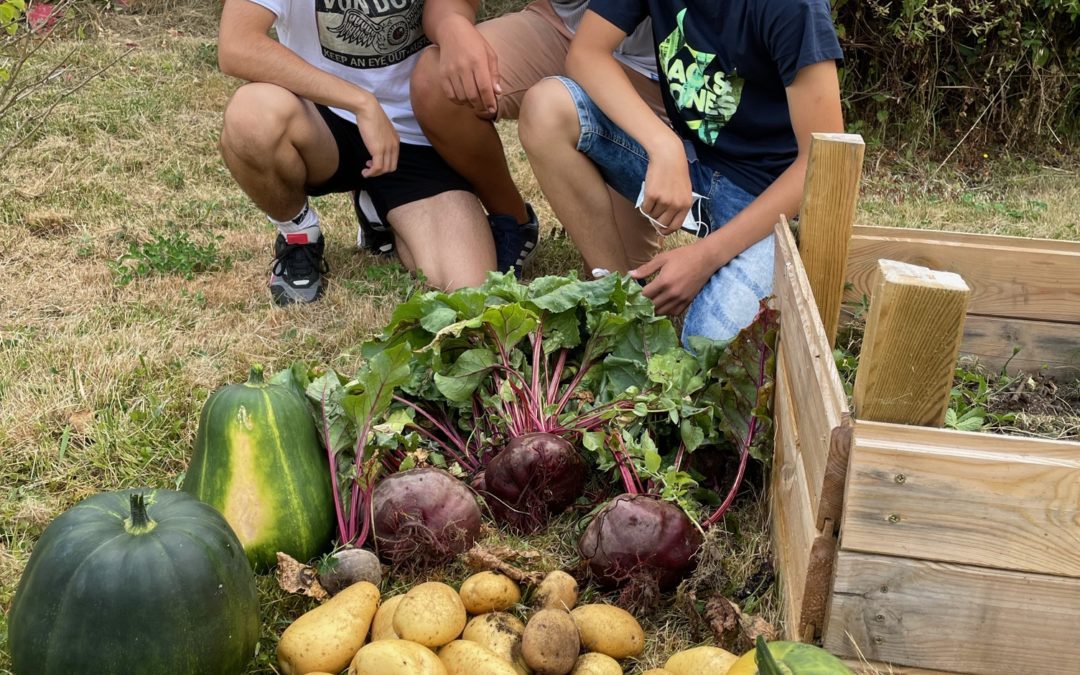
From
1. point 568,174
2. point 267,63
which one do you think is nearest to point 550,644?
point 568,174

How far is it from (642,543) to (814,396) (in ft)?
1.50

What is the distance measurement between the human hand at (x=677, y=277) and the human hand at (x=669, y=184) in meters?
0.12

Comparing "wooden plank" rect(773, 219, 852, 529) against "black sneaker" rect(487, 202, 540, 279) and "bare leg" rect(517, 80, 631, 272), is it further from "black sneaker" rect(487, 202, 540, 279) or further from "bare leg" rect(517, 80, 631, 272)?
"black sneaker" rect(487, 202, 540, 279)

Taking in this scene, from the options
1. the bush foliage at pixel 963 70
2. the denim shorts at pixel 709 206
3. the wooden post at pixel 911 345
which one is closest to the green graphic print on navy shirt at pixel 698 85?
the denim shorts at pixel 709 206

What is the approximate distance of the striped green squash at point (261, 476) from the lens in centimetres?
192

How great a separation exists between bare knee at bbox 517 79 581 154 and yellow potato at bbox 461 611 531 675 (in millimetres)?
1702

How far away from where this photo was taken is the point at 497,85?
314cm

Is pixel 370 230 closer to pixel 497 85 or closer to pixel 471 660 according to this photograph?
pixel 497 85

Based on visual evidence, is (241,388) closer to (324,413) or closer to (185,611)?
(324,413)

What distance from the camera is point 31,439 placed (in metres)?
2.44

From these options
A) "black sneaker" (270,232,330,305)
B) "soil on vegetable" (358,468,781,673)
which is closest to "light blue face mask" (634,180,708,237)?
"soil on vegetable" (358,468,781,673)

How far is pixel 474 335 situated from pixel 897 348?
120cm

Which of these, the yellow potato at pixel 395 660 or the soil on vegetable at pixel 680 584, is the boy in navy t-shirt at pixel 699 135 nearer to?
the soil on vegetable at pixel 680 584

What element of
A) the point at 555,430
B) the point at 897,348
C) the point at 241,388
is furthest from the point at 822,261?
the point at 241,388
